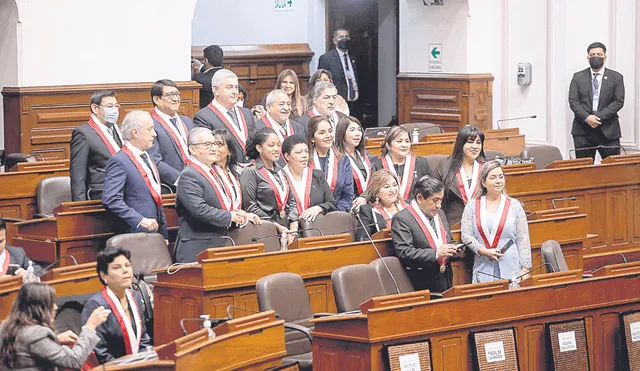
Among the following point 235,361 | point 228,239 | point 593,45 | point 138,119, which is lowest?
point 235,361

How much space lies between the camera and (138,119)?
663cm

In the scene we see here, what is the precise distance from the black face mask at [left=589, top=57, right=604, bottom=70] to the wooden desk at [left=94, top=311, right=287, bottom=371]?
19.7 feet

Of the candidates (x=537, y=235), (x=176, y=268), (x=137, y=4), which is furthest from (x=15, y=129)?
(x=537, y=235)

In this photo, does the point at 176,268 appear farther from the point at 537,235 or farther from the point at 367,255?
the point at 537,235

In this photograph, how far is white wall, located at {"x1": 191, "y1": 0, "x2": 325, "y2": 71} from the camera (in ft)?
43.5

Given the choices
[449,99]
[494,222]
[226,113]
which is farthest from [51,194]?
[449,99]

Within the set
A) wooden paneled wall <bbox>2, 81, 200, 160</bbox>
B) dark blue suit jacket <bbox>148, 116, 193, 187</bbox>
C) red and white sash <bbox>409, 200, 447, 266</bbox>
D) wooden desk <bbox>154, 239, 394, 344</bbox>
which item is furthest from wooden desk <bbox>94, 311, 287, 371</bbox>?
wooden paneled wall <bbox>2, 81, 200, 160</bbox>

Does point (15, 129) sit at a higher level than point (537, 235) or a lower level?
higher

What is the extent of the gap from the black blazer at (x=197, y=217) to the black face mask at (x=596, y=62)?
504 cm

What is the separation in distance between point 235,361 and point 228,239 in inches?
65.5

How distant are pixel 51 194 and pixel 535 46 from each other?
233 inches

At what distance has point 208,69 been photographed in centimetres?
1052

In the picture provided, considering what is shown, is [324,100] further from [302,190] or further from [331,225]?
[331,225]

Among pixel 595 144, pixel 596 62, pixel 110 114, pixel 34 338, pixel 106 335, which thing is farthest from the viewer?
pixel 595 144
